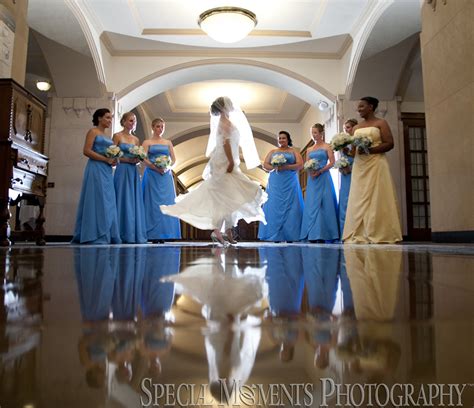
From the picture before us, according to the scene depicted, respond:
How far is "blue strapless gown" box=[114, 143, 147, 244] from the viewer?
6465mm

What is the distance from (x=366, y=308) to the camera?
0.41 meters

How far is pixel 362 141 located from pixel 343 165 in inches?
69.8

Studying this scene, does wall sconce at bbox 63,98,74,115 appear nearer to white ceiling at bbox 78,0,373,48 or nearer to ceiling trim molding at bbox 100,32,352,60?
ceiling trim molding at bbox 100,32,352,60

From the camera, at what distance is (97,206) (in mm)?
5664

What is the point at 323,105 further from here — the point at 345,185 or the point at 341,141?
the point at 341,141

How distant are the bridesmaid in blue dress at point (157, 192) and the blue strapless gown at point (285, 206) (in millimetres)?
1945

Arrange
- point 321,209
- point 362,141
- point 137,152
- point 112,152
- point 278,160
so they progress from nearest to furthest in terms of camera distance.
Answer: point 362,141 → point 112,152 → point 137,152 → point 321,209 → point 278,160

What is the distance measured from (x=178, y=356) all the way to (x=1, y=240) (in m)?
4.57

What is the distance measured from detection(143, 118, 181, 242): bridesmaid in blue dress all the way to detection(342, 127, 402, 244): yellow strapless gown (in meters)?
3.26

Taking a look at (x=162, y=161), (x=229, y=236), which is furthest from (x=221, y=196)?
(x=162, y=161)

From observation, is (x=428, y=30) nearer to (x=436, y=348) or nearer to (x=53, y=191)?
(x=436, y=348)

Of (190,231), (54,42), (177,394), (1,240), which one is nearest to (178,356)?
(177,394)

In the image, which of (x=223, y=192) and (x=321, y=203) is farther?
(x=321, y=203)

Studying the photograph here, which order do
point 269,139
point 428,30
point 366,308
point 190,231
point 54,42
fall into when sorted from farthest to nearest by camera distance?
point 190,231
point 269,139
point 54,42
point 428,30
point 366,308
